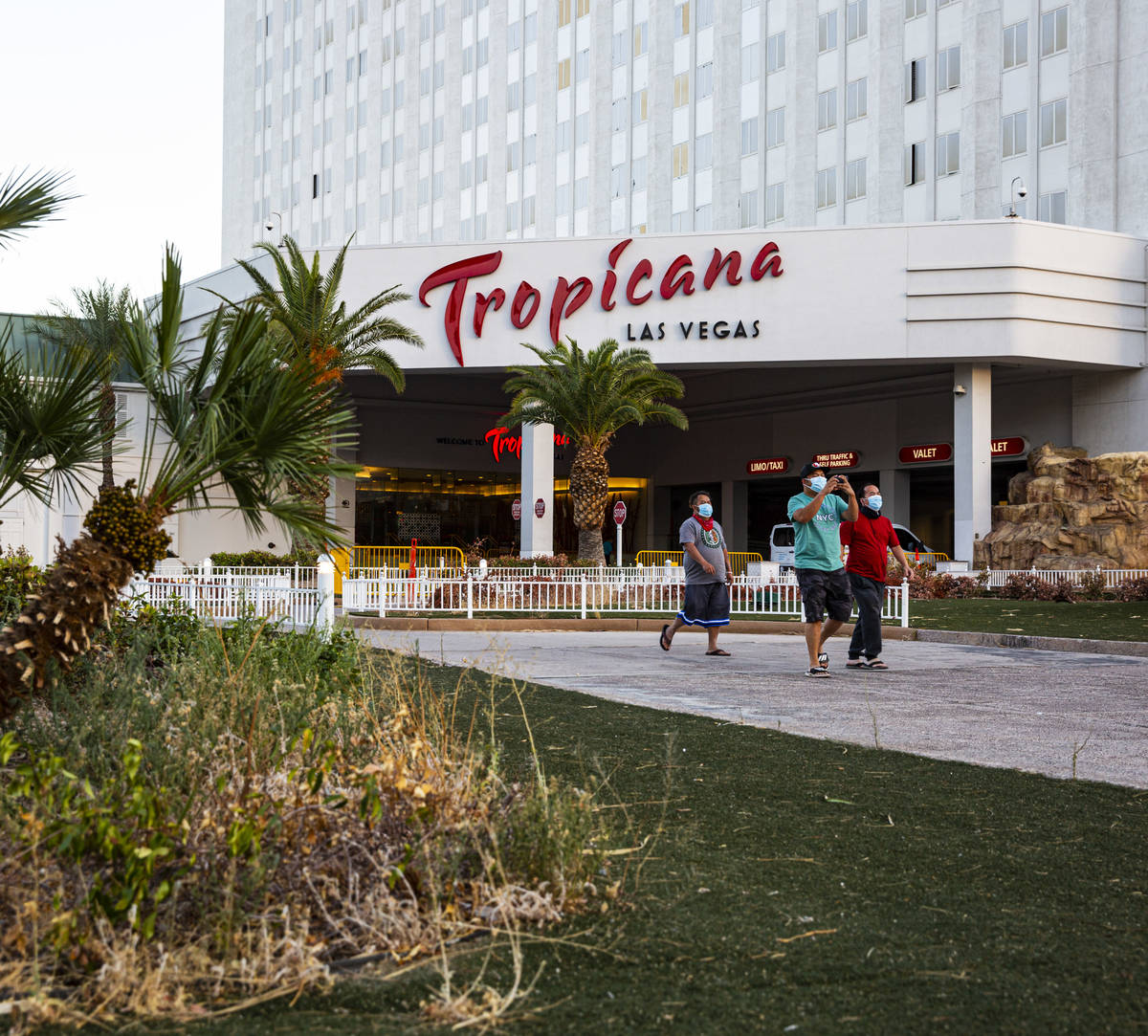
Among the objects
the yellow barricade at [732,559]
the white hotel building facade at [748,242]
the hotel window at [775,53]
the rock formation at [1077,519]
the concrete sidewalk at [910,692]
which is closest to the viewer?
the concrete sidewalk at [910,692]

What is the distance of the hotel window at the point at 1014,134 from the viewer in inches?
1545

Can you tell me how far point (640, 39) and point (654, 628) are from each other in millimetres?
38915

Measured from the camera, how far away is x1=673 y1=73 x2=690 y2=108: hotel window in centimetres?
4994

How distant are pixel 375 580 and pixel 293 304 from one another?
11.7 metres

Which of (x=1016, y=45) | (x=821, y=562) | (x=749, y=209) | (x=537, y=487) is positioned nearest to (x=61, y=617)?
(x=821, y=562)

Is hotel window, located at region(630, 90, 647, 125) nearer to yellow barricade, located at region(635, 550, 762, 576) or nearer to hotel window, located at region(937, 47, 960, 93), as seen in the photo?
hotel window, located at region(937, 47, 960, 93)

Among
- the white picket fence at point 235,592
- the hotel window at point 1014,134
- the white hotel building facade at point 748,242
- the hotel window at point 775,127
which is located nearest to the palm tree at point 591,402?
the white hotel building facade at point 748,242

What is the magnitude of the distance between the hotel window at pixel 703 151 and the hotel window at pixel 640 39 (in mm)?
5263

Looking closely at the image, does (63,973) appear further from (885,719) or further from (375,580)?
(375,580)

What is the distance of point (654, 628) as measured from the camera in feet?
65.1

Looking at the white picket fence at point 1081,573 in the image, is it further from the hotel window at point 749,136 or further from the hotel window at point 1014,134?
the hotel window at point 749,136

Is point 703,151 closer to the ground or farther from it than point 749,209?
farther from it

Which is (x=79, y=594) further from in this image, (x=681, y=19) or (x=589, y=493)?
(x=681, y=19)

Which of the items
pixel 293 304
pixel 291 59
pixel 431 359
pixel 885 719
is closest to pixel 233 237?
pixel 291 59
